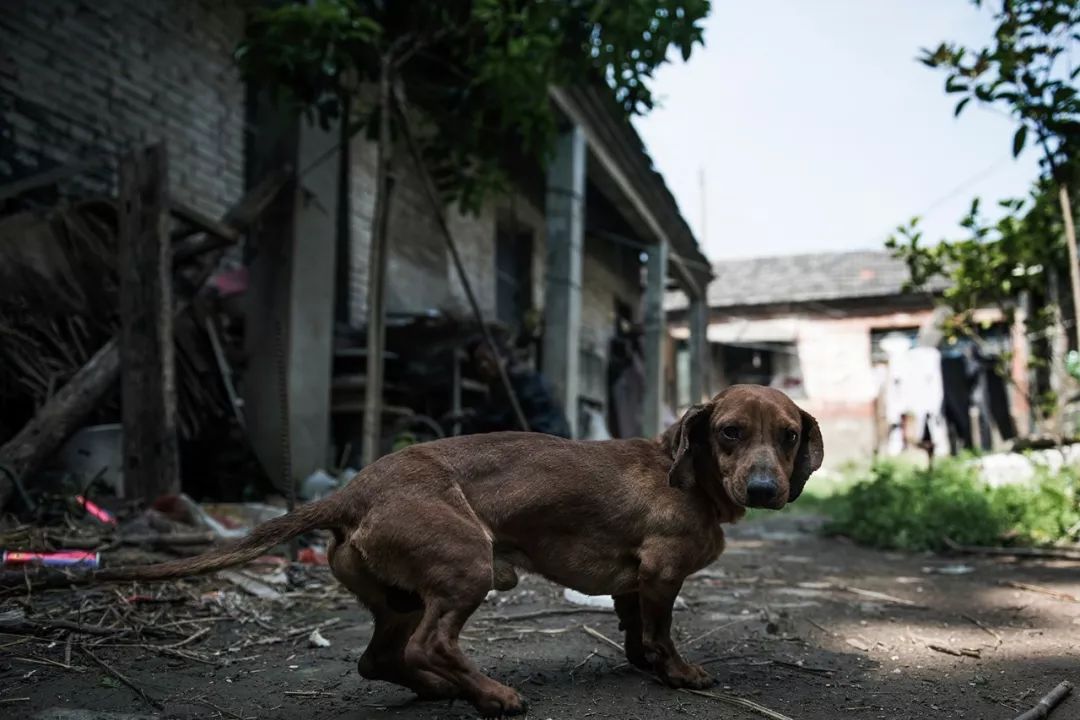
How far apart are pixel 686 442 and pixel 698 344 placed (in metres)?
15.0

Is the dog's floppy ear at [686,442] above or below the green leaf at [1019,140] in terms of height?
A: below

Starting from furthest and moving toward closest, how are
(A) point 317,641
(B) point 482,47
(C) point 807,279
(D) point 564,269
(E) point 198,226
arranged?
1. (C) point 807,279
2. (D) point 564,269
3. (B) point 482,47
4. (E) point 198,226
5. (A) point 317,641

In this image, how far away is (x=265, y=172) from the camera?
7113mm

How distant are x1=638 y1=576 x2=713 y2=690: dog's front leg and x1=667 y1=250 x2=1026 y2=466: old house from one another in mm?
19380

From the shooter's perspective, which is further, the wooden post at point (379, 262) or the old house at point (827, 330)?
the old house at point (827, 330)

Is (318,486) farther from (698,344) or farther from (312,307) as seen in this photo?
(698,344)

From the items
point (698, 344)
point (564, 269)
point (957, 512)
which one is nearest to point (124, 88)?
point (564, 269)

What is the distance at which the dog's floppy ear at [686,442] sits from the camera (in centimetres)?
263

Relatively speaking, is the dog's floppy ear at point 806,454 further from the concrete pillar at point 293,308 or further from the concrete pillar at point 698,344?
the concrete pillar at point 698,344

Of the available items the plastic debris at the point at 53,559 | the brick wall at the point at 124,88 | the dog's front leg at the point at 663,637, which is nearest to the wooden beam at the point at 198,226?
the brick wall at the point at 124,88

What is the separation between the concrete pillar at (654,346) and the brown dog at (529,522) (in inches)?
413

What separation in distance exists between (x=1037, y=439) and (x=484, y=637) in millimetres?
6662

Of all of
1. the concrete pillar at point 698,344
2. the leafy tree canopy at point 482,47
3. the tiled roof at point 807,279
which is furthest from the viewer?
the tiled roof at point 807,279

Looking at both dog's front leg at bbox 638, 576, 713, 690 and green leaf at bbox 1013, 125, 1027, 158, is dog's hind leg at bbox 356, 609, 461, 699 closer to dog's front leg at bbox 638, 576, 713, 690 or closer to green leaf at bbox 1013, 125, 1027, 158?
dog's front leg at bbox 638, 576, 713, 690
